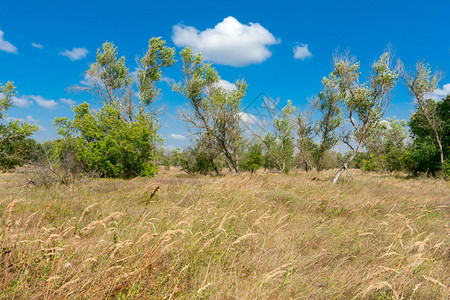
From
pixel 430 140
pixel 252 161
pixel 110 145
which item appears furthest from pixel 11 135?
pixel 430 140

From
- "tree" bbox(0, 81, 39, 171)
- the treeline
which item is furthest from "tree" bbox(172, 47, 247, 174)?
"tree" bbox(0, 81, 39, 171)

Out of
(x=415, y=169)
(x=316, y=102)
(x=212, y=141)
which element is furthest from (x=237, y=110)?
(x=415, y=169)

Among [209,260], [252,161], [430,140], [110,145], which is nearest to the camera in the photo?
[209,260]

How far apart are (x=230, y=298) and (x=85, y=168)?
65.8 feet

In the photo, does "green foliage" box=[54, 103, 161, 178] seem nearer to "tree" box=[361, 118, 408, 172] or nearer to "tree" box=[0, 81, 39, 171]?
"tree" box=[0, 81, 39, 171]

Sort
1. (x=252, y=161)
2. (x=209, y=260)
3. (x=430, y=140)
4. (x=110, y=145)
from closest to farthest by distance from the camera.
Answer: (x=209, y=260)
(x=110, y=145)
(x=430, y=140)
(x=252, y=161)

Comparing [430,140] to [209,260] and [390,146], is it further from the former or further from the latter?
[209,260]

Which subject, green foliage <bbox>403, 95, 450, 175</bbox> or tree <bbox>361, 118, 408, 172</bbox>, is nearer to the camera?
green foliage <bbox>403, 95, 450, 175</bbox>

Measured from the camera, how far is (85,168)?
18859 millimetres

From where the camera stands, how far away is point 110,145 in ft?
63.8

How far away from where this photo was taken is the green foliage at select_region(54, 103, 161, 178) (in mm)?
19078

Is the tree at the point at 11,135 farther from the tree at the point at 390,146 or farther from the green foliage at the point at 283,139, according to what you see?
the tree at the point at 390,146

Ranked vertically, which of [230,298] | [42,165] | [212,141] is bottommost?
[230,298]

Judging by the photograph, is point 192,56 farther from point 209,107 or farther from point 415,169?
point 415,169
